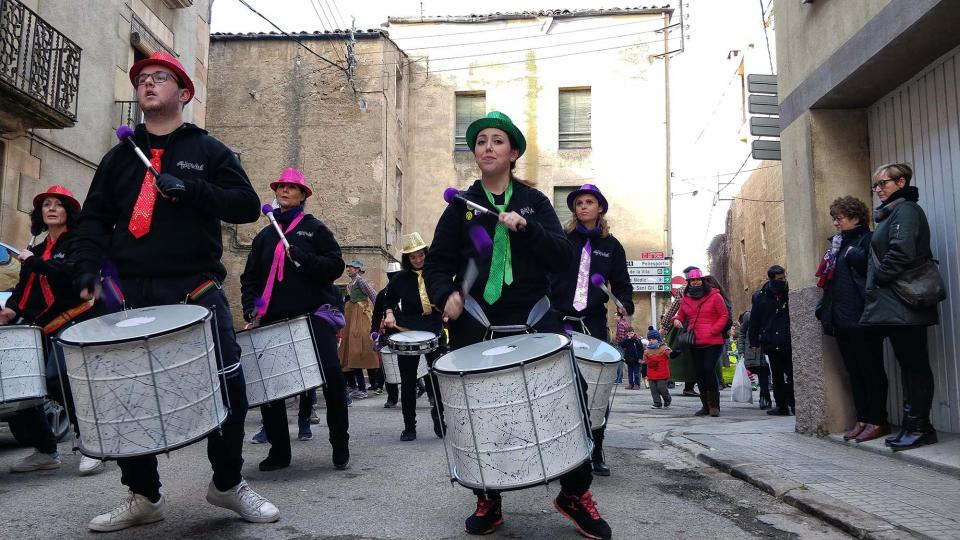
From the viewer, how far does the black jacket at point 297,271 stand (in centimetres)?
585

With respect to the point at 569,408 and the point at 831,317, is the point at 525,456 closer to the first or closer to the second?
the point at 569,408

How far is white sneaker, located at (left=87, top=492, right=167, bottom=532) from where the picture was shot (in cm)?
384

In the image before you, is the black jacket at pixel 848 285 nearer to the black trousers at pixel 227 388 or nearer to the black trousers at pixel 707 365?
the black trousers at pixel 707 365

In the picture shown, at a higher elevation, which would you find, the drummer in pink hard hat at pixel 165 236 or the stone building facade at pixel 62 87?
the stone building facade at pixel 62 87

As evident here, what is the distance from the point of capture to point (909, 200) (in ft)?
20.0

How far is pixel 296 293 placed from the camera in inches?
232

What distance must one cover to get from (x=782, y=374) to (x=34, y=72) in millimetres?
11424

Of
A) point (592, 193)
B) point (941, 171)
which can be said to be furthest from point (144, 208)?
point (941, 171)

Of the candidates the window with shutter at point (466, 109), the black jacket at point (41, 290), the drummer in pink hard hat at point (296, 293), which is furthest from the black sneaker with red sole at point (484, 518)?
the window with shutter at point (466, 109)

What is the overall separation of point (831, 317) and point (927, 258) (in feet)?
3.29

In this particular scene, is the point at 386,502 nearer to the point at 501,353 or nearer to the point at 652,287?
the point at 501,353

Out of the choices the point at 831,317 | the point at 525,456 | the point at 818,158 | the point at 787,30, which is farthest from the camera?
the point at 787,30

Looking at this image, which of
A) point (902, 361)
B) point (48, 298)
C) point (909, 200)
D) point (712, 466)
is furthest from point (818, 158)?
point (48, 298)

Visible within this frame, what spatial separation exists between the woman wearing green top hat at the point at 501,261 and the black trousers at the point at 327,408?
1.93 m
